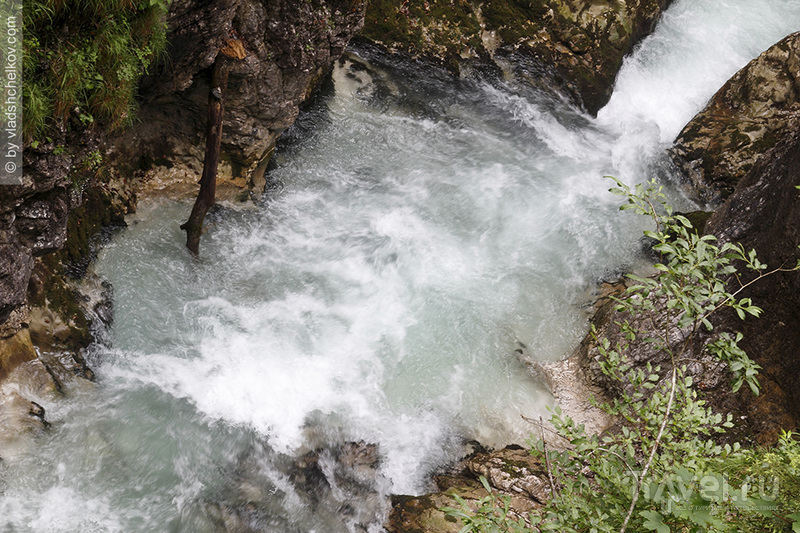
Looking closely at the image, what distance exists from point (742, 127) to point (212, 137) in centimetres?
969

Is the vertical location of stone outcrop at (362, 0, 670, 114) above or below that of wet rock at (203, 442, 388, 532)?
above

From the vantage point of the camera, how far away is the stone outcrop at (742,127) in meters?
11.0

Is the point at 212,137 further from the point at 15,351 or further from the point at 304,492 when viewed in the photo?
the point at 304,492

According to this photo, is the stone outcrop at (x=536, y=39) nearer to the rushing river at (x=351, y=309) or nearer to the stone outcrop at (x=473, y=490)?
the rushing river at (x=351, y=309)

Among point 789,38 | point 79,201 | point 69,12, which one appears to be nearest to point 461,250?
point 79,201

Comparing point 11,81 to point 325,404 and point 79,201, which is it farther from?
point 325,404

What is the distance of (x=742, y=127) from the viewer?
11.4 meters

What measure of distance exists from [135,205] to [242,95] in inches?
81.1

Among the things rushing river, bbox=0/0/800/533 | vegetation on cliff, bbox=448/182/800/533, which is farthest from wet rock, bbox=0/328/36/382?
vegetation on cliff, bbox=448/182/800/533

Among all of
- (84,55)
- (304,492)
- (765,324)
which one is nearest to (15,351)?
(84,55)

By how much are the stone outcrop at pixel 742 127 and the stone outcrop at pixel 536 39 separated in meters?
2.02

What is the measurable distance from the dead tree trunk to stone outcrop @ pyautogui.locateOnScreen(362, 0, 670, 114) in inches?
188

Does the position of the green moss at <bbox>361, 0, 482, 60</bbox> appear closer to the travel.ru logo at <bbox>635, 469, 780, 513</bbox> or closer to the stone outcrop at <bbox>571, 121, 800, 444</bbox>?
the stone outcrop at <bbox>571, 121, 800, 444</bbox>

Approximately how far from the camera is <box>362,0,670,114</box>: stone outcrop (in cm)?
1154
